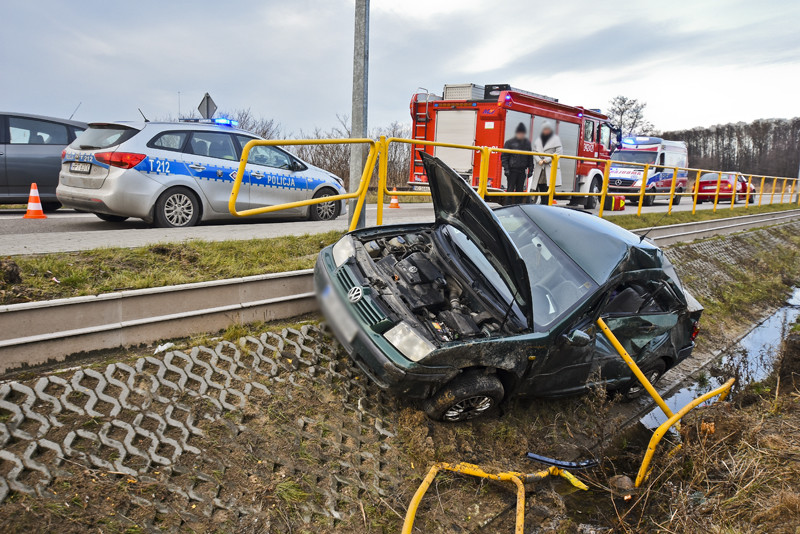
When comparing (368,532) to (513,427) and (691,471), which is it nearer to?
(513,427)

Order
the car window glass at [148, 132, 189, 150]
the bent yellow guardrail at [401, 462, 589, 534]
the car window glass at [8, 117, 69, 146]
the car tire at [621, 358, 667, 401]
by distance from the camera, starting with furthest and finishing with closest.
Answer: the car window glass at [8, 117, 69, 146] < the car window glass at [148, 132, 189, 150] < the car tire at [621, 358, 667, 401] < the bent yellow guardrail at [401, 462, 589, 534]

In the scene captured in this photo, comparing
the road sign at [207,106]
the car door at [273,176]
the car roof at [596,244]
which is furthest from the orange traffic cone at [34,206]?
the car roof at [596,244]

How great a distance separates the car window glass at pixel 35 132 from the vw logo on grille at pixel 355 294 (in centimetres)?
756

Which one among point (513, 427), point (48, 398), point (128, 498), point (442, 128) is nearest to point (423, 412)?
point (513, 427)

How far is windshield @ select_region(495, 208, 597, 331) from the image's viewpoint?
3984 mm

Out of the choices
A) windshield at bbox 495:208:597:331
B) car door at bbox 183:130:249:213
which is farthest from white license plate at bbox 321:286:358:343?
car door at bbox 183:130:249:213

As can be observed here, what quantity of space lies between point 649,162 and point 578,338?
18556 millimetres

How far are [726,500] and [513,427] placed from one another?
1.46 meters

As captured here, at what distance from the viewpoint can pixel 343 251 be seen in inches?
172

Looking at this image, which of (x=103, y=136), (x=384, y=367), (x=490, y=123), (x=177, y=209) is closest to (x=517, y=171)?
(x=490, y=123)

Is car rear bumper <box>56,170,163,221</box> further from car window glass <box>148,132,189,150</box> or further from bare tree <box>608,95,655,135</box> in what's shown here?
bare tree <box>608,95,655,135</box>

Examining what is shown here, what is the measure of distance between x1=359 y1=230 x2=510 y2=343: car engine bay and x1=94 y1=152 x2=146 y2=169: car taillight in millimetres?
3524

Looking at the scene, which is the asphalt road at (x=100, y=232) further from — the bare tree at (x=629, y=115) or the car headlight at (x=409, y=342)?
the bare tree at (x=629, y=115)

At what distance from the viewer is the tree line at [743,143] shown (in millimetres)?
63812
